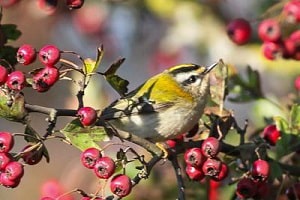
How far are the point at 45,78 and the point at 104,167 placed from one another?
0.31 m

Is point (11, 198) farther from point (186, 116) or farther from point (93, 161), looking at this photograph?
point (93, 161)

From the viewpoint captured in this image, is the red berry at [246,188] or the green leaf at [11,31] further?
the green leaf at [11,31]

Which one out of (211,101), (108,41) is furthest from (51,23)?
(211,101)

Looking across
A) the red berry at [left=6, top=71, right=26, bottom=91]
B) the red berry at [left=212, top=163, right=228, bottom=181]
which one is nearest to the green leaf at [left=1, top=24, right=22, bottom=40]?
the red berry at [left=6, top=71, right=26, bottom=91]

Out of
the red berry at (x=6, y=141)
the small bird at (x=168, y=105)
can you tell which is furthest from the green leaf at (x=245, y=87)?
the red berry at (x=6, y=141)

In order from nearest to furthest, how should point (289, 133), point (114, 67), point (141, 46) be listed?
point (114, 67), point (289, 133), point (141, 46)

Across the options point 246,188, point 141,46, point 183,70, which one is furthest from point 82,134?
point 141,46

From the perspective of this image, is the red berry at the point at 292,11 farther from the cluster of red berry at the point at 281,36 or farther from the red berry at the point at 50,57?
the red berry at the point at 50,57

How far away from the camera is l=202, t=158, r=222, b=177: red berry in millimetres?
2730

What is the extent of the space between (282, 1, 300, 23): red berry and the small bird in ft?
1.63

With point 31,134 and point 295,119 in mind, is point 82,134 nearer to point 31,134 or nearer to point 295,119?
point 31,134

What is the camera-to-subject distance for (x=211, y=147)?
2.68 meters

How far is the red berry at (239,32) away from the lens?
4.14 m

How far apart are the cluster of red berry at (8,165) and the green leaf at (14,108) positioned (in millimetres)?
52
